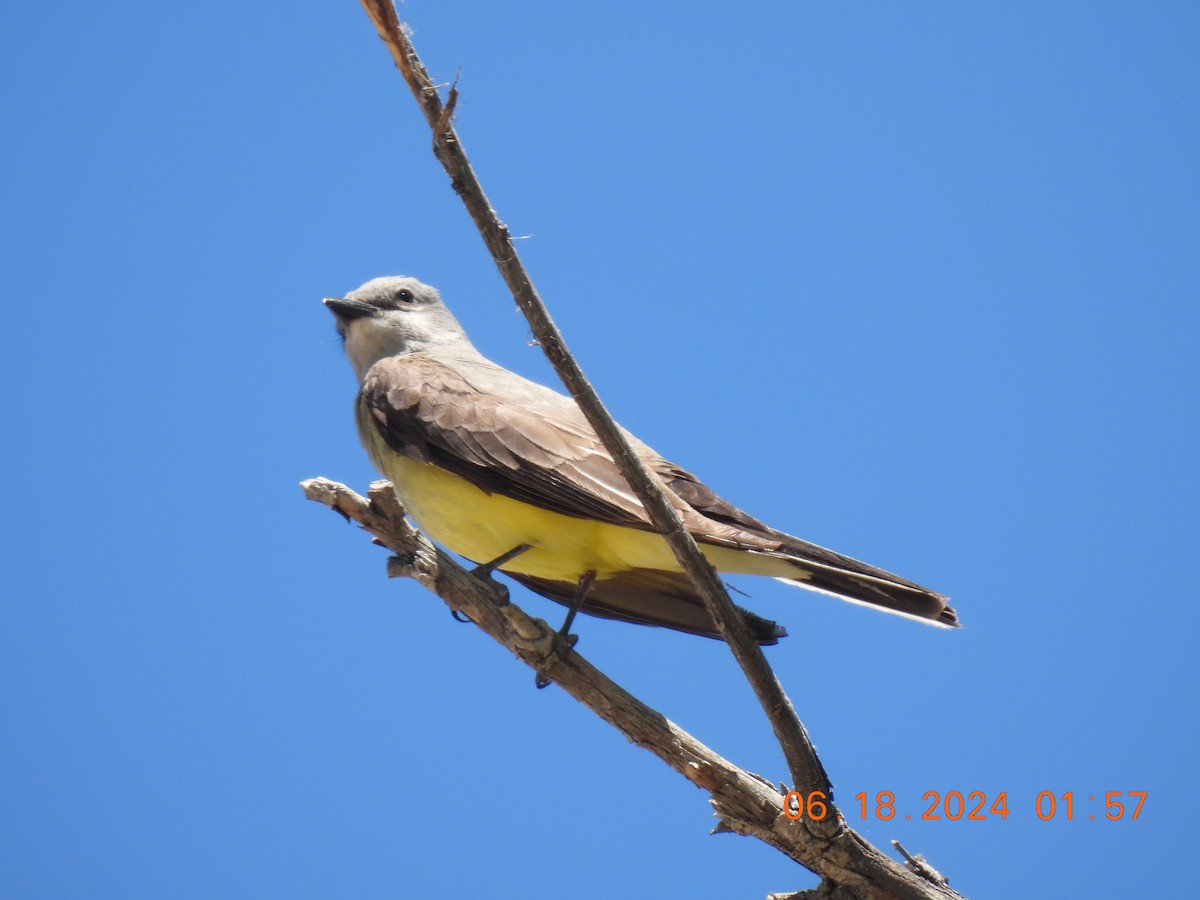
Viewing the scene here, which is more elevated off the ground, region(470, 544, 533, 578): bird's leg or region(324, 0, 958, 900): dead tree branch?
region(470, 544, 533, 578): bird's leg

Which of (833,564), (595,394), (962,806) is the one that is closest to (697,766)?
(833,564)

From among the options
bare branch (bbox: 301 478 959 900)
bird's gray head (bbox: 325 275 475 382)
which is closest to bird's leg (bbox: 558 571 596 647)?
bare branch (bbox: 301 478 959 900)

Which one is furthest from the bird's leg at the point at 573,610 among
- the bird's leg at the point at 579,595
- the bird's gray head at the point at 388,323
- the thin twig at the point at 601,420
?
the bird's gray head at the point at 388,323

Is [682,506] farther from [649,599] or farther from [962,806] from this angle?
[962,806]

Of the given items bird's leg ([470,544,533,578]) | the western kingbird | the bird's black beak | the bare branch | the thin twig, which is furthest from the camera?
the bird's black beak

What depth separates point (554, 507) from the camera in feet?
17.3

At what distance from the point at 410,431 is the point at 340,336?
1.93 metres

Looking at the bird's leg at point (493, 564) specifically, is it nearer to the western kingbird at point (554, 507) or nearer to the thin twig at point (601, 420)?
the western kingbird at point (554, 507)

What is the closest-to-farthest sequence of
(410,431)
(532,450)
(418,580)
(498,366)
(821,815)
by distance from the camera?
(821,815) < (418,580) < (532,450) < (410,431) < (498,366)

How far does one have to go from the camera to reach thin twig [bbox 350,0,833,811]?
10.8 ft

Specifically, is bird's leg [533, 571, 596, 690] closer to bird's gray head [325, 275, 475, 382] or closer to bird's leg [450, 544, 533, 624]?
bird's leg [450, 544, 533, 624]

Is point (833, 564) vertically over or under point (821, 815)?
over

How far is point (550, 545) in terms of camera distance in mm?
5566

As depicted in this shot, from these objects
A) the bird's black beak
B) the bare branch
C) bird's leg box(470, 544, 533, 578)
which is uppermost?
the bird's black beak
